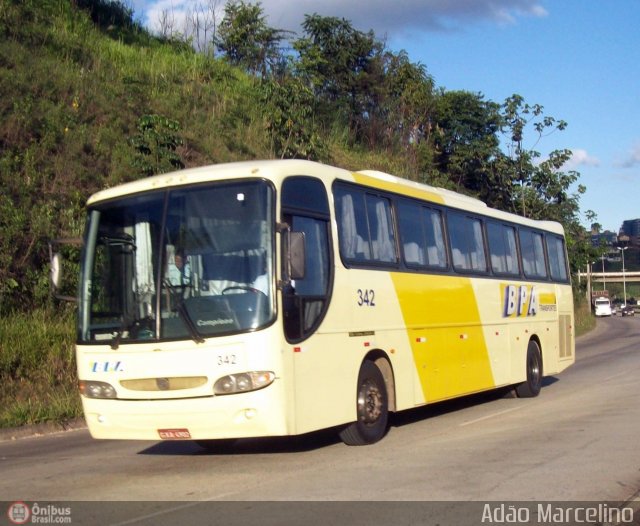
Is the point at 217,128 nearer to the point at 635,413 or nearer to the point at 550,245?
the point at 550,245

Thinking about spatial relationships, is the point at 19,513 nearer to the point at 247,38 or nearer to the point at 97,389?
the point at 97,389

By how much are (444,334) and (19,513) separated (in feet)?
23.2

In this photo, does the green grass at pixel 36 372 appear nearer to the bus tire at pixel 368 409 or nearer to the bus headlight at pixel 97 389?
the bus headlight at pixel 97 389

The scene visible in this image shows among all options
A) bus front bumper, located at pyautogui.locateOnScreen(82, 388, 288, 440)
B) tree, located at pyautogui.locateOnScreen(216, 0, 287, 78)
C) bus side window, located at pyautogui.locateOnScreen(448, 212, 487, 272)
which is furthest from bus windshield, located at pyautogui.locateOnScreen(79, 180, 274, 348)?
tree, located at pyautogui.locateOnScreen(216, 0, 287, 78)

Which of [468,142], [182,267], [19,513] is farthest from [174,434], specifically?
[468,142]

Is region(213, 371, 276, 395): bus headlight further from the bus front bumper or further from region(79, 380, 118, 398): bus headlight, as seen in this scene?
region(79, 380, 118, 398): bus headlight

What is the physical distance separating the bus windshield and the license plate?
96cm

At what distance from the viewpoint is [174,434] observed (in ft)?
29.7

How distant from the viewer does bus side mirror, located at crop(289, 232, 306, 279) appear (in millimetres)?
8914

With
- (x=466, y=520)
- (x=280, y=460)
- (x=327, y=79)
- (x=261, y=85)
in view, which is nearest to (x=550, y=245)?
(x=280, y=460)

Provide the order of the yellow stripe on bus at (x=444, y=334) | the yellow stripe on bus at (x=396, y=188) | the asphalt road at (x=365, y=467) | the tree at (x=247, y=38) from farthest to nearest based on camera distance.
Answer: the tree at (x=247, y=38)
the yellow stripe on bus at (x=444, y=334)
the yellow stripe on bus at (x=396, y=188)
the asphalt road at (x=365, y=467)

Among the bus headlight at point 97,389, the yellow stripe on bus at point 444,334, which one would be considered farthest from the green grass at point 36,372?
the yellow stripe on bus at point 444,334

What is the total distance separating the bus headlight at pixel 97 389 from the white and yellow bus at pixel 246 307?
21mm

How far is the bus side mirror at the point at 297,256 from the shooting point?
8914mm
